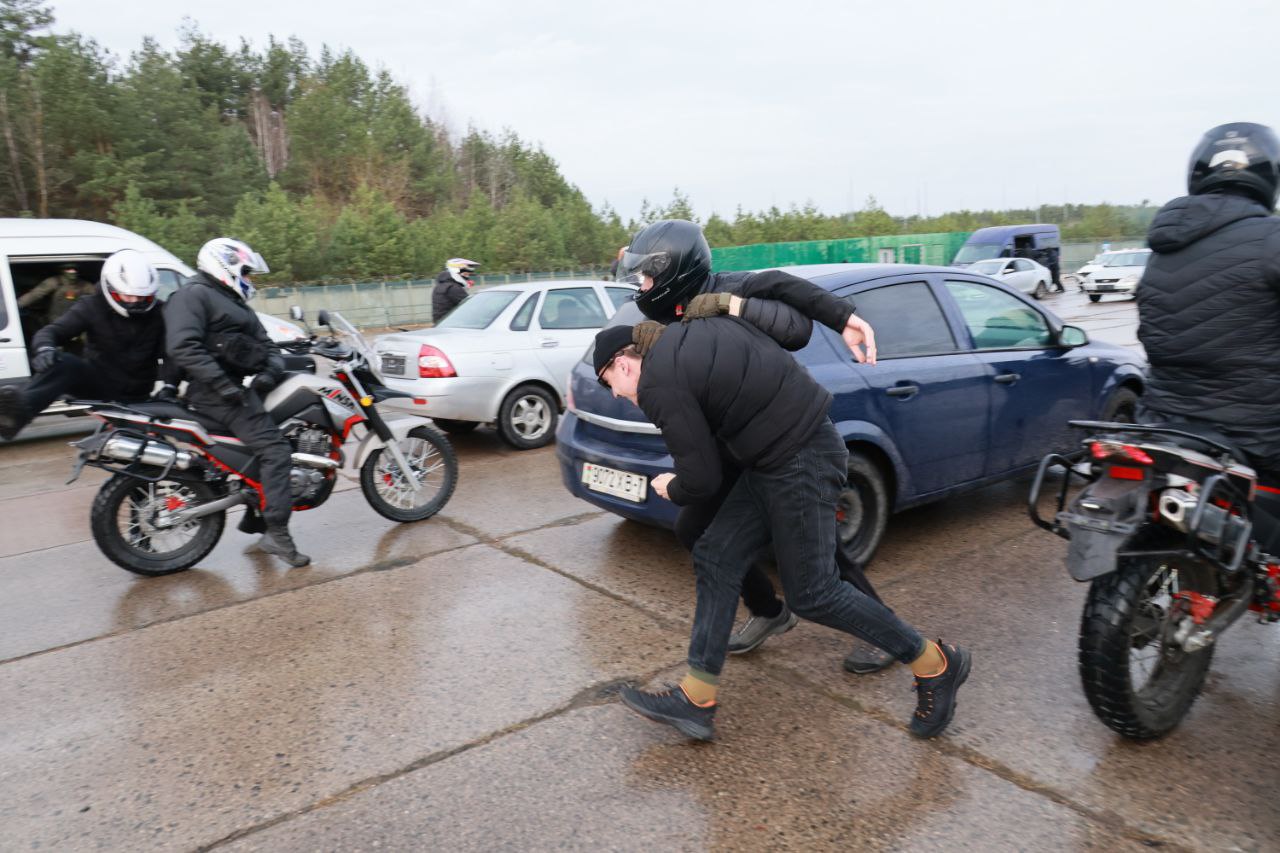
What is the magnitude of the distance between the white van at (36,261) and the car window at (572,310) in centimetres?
266

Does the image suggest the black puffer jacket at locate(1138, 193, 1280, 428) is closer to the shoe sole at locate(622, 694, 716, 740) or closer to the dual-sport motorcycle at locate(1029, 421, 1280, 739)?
the dual-sport motorcycle at locate(1029, 421, 1280, 739)

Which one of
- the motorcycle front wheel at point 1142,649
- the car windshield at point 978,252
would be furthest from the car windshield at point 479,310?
the car windshield at point 978,252

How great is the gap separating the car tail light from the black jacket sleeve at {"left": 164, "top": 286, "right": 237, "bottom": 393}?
9.82 feet

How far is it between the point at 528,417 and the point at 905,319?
4.25m

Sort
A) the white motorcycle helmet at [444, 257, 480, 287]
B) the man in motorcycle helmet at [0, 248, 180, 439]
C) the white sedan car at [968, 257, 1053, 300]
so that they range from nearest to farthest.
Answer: the man in motorcycle helmet at [0, 248, 180, 439]
the white motorcycle helmet at [444, 257, 480, 287]
the white sedan car at [968, 257, 1053, 300]

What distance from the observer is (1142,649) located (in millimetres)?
2951

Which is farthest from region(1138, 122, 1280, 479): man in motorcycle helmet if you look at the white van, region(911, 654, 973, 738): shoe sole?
the white van

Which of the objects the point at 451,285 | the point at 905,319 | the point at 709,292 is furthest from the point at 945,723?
the point at 451,285

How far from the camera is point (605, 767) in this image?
298 cm

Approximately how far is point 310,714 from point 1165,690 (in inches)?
121

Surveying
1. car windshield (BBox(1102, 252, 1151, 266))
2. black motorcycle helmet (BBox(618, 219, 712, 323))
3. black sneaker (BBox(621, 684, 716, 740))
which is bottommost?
black sneaker (BBox(621, 684, 716, 740))

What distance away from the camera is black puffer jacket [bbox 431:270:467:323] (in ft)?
35.1

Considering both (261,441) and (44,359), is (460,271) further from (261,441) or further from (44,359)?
(261,441)

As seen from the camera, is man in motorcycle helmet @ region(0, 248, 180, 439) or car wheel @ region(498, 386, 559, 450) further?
car wheel @ region(498, 386, 559, 450)
